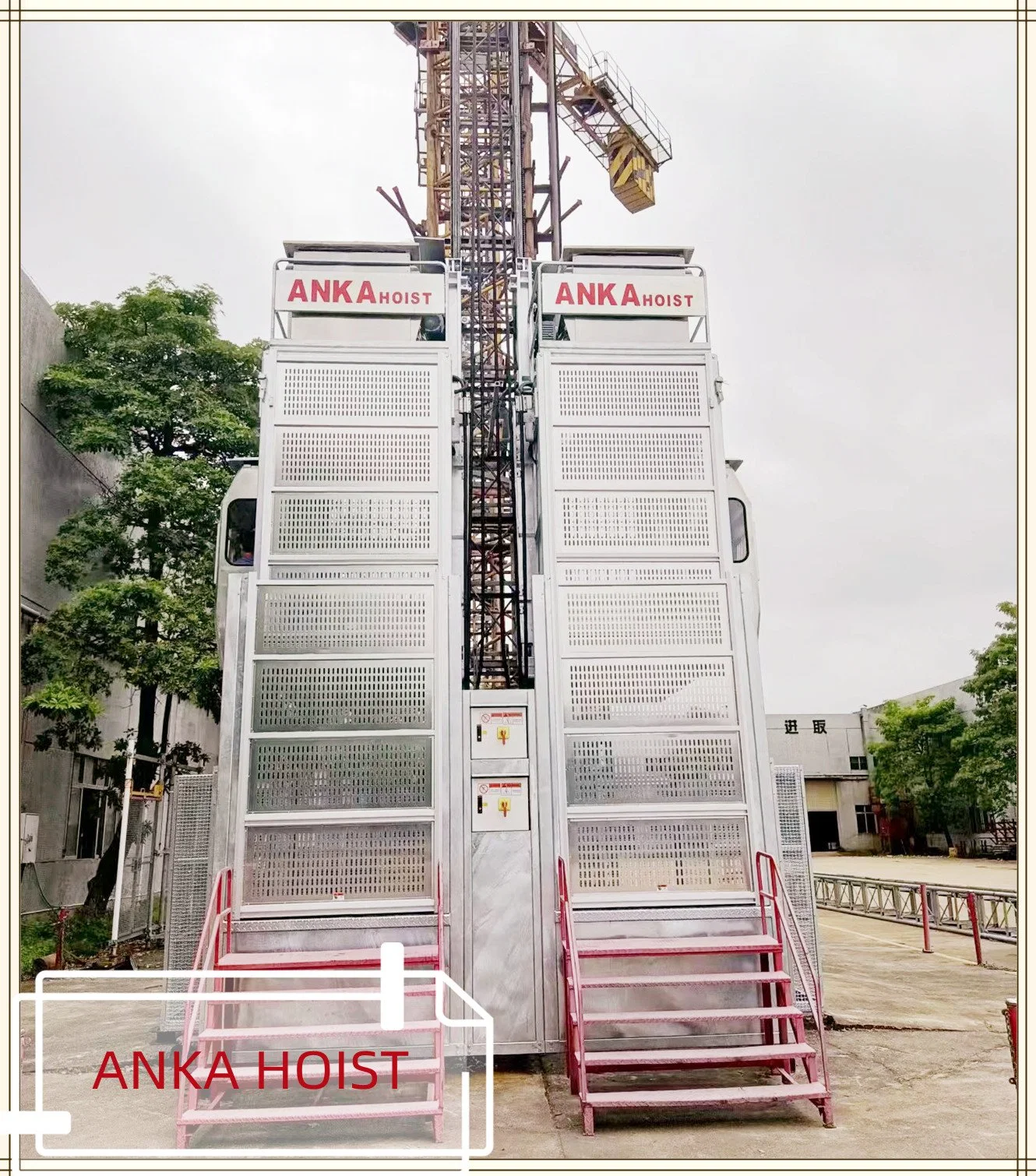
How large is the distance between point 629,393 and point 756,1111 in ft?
17.4

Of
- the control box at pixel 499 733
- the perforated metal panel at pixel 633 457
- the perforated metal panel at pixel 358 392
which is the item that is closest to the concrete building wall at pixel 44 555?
the perforated metal panel at pixel 358 392

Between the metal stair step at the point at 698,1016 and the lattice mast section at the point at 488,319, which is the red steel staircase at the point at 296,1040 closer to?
the metal stair step at the point at 698,1016

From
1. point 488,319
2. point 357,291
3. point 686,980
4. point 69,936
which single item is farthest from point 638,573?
point 69,936

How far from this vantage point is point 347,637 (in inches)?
275

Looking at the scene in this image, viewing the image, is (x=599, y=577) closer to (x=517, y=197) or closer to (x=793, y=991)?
(x=793, y=991)

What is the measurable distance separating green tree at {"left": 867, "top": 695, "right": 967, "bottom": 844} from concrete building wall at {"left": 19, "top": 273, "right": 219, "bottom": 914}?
2901cm

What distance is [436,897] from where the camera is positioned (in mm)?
6406

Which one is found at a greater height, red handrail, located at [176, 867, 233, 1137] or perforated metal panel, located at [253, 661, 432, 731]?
perforated metal panel, located at [253, 661, 432, 731]

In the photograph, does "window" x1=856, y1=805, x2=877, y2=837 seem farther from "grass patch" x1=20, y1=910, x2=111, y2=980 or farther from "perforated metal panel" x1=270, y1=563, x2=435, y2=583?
"perforated metal panel" x1=270, y1=563, x2=435, y2=583

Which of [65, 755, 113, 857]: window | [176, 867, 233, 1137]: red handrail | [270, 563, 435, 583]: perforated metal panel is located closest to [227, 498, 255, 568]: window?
[270, 563, 435, 583]: perforated metal panel

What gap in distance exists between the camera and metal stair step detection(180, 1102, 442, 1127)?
16.5 ft

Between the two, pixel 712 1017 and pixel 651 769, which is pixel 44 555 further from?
pixel 712 1017

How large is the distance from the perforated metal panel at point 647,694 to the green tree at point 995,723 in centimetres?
2458

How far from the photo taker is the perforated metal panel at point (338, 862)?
6516 millimetres
